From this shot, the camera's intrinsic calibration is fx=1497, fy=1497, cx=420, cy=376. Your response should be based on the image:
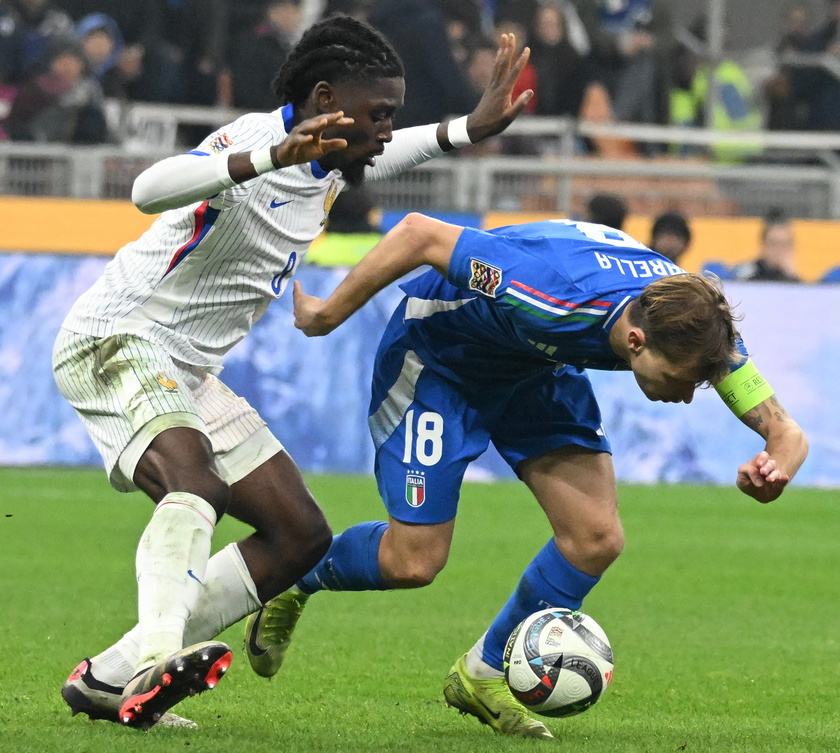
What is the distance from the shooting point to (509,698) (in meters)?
4.91

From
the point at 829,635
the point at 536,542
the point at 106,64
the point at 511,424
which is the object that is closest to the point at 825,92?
the point at 106,64

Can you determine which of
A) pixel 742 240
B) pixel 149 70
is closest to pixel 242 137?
pixel 742 240

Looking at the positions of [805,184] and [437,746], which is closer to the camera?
[437,746]

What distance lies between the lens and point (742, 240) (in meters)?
13.4

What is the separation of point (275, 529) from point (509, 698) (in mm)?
952

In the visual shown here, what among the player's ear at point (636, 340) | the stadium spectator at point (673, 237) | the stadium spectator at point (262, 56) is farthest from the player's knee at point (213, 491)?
the stadium spectator at point (262, 56)

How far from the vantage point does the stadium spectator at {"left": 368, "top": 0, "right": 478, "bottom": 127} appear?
47.1 feet

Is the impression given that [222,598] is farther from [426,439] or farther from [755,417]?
[755,417]

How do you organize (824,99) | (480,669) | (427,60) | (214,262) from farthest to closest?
(824,99) → (427,60) → (480,669) → (214,262)

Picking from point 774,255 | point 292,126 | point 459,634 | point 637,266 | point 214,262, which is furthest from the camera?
point 774,255

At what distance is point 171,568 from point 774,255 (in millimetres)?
9532

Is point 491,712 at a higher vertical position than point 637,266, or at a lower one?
lower

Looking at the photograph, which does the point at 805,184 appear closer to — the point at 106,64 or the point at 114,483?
the point at 106,64

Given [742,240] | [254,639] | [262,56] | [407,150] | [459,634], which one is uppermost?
[407,150]
